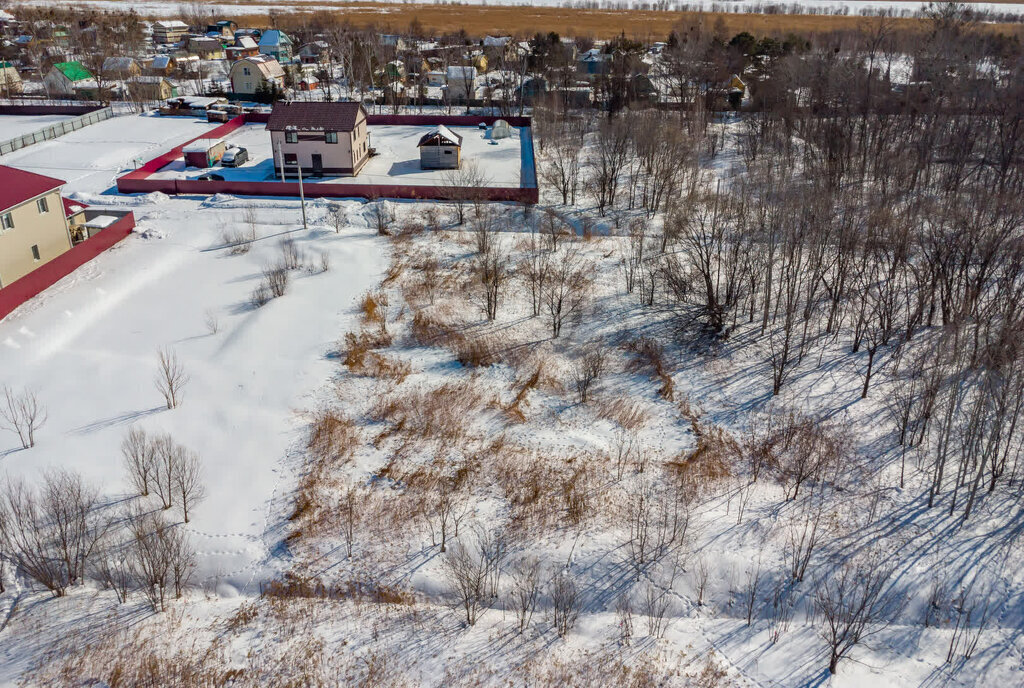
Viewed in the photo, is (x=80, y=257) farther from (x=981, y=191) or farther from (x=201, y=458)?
(x=981, y=191)

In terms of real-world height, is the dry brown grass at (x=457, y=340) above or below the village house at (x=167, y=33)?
below

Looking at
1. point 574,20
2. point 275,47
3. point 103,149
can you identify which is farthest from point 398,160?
point 574,20

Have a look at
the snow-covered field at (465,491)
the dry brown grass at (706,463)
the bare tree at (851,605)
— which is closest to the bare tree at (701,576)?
the snow-covered field at (465,491)

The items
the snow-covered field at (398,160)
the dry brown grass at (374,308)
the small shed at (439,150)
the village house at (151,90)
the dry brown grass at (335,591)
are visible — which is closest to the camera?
the dry brown grass at (335,591)

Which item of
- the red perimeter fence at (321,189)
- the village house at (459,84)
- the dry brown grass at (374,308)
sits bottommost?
the dry brown grass at (374,308)

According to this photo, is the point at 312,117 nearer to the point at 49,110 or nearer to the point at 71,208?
the point at 71,208

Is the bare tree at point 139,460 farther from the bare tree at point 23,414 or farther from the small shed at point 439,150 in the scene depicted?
the small shed at point 439,150

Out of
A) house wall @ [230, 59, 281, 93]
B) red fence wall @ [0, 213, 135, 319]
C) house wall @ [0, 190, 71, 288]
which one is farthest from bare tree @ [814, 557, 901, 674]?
house wall @ [230, 59, 281, 93]
